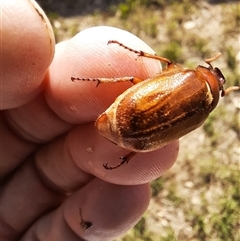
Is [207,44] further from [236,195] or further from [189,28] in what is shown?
[236,195]

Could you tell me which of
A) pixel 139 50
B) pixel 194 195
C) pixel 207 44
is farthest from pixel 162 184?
pixel 139 50

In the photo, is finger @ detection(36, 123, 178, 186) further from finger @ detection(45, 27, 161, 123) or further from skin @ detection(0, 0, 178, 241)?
finger @ detection(45, 27, 161, 123)

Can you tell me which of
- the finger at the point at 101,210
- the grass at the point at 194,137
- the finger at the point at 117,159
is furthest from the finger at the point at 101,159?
the grass at the point at 194,137

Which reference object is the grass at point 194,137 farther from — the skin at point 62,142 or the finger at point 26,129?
the finger at point 26,129

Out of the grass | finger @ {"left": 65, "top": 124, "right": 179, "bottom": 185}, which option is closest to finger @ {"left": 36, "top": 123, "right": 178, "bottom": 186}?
finger @ {"left": 65, "top": 124, "right": 179, "bottom": 185}

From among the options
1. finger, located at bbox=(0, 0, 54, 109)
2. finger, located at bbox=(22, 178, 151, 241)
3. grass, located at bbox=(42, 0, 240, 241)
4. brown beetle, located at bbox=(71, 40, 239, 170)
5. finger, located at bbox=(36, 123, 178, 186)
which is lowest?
grass, located at bbox=(42, 0, 240, 241)

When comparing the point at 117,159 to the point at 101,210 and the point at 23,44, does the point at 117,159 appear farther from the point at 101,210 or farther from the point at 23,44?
the point at 23,44
